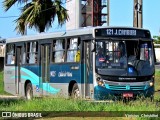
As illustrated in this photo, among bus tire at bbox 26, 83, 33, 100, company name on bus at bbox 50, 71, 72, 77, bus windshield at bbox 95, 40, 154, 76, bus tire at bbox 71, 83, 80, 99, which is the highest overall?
bus windshield at bbox 95, 40, 154, 76

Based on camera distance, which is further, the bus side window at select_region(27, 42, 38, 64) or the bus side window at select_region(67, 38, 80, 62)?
the bus side window at select_region(27, 42, 38, 64)

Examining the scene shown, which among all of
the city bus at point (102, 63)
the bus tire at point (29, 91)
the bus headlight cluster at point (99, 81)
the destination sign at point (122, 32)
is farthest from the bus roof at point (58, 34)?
the bus tire at point (29, 91)

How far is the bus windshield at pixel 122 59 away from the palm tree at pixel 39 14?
42.5ft

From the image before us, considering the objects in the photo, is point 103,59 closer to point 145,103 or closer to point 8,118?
point 145,103

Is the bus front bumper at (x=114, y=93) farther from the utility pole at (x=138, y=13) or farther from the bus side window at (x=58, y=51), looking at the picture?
the utility pole at (x=138, y=13)

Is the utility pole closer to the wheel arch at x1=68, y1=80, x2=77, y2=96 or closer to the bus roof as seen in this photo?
the bus roof

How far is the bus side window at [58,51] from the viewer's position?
Answer: 19.9 m

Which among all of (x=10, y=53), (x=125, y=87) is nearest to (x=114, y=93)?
(x=125, y=87)

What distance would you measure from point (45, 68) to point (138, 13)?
5.70m

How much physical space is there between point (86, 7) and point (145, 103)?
66524mm

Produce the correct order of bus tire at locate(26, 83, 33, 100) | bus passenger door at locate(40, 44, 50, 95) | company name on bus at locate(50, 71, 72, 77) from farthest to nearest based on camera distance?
1. bus tire at locate(26, 83, 33, 100)
2. bus passenger door at locate(40, 44, 50, 95)
3. company name on bus at locate(50, 71, 72, 77)

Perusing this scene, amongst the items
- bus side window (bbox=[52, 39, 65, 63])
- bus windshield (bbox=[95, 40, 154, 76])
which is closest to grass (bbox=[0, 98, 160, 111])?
bus windshield (bbox=[95, 40, 154, 76])

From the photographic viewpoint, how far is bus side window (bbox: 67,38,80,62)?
18.7 meters

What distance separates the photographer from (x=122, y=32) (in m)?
18.1
